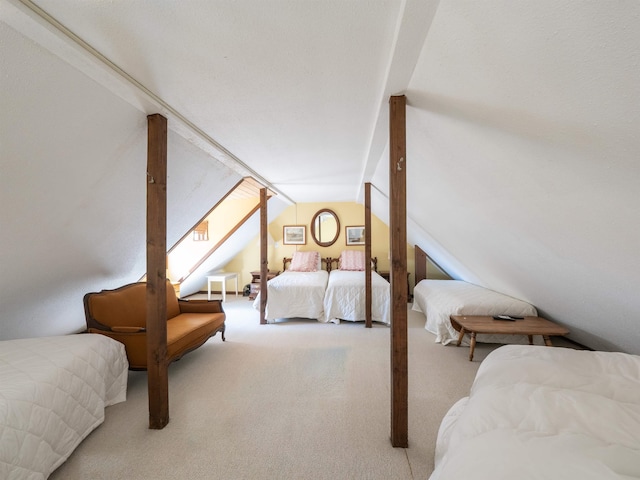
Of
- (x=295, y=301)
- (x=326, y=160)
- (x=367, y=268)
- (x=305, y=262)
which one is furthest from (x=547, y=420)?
(x=305, y=262)

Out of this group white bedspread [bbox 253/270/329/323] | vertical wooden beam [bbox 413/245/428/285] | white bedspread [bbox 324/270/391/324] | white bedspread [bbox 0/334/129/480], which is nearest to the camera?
white bedspread [bbox 0/334/129/480]

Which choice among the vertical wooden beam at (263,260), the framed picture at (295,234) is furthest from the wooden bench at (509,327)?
the framed picture at (295,234)

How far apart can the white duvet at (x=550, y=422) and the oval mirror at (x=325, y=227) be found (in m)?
4.48

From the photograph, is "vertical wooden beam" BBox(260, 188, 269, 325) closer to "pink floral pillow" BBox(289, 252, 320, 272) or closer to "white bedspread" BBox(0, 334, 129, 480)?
"pink floral pillow" BBox(289, 252, 320, 272)

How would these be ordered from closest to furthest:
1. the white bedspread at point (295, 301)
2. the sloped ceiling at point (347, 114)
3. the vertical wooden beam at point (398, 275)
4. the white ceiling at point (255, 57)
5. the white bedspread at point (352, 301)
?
the sloped ceiling at point (347, 114)
the white ceiling at point (255, 57)
the vertical wooden beam at point (398, 275)
the white bedspread at point (352, 301)
the white bedspread at point (295, 301)

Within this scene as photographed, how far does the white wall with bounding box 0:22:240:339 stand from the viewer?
3.83 feet

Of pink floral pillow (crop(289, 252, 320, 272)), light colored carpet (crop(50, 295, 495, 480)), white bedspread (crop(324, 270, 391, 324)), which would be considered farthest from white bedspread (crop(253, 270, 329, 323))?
pink floral pillow (crop(289, 252, 320, 272))

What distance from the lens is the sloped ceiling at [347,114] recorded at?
2.82 ft

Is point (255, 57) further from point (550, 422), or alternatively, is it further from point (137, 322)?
point (137, 322)

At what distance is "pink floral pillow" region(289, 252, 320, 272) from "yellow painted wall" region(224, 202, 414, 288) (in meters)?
0.46

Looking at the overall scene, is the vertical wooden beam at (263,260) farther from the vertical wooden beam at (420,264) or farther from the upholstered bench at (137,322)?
the vertical wooden beam at (420,264)

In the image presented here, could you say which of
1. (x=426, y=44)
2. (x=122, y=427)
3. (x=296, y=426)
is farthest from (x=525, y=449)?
(x=122, y=427)

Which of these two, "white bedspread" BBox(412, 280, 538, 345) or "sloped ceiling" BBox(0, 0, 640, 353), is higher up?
"sloped ceiling" BBox(0, 0, 640, 353)

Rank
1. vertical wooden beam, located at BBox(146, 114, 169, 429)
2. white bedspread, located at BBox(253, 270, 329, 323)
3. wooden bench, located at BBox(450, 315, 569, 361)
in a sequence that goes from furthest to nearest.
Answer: white bedspread, located at BBox(253, 270, 329, 323), wooden bench, located at BBox(450, 315, 569, 361), vertical wooden beam, located at BBox(146, 114, 169, 429)
